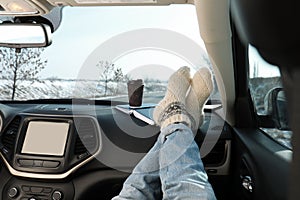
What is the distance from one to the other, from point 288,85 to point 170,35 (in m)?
1.27

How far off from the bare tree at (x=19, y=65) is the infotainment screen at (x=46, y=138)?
0.41 meters

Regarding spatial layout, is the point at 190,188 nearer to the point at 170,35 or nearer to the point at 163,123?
the point at 163,123

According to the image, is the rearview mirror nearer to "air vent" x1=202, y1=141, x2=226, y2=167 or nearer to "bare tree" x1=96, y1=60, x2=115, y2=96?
"bare tree" x1=96, y1=60, x2=115, y2=96

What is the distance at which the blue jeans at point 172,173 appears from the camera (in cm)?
113

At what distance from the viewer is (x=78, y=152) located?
5.70 feet

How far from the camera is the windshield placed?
174cm

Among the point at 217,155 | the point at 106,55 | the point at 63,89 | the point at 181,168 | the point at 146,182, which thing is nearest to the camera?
the point at 181,168

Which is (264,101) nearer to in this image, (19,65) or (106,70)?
(106,70)

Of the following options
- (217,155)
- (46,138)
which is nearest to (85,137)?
(46,138)

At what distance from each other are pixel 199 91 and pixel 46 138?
2.40 feet

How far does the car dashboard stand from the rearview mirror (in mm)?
326

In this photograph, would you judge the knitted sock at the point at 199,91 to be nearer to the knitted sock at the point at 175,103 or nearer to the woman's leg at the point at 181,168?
the knitted sock at the point at 175,103

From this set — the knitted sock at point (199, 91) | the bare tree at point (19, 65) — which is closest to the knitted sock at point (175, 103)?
the knitted sock at point (199, 91)

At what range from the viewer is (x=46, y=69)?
6.73 ft
